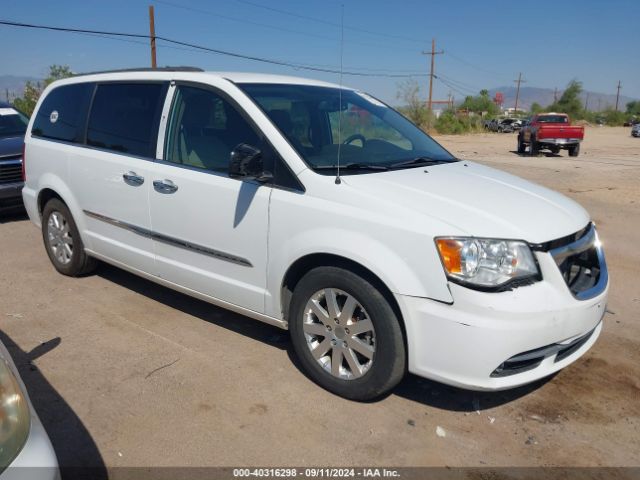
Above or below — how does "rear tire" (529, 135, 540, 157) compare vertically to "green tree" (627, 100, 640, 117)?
below

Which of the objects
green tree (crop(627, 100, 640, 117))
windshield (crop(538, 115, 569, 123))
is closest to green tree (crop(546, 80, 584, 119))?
green tree (crop(627, 100, 640, 117))

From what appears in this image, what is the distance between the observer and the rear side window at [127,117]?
4191mm

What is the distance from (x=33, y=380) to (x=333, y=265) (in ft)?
6.67

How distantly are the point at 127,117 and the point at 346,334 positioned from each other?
258 cm

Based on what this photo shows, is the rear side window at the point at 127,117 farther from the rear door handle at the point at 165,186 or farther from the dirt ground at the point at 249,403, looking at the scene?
the dirt ground at the point at 249,403

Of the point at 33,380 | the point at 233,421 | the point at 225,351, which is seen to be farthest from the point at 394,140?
the point at 33,380

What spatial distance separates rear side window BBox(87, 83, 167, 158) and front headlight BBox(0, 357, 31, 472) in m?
2.34

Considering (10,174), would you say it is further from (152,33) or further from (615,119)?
(615,119)

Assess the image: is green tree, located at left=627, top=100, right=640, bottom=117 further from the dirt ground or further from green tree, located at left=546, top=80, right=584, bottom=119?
the dirt ground

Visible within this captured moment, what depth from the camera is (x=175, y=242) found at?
3.99 meters

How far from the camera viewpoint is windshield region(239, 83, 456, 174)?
11.7ft

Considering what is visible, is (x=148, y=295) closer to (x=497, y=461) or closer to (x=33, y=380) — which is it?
(x=33, y=380)

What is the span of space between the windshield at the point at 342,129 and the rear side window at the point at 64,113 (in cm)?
194

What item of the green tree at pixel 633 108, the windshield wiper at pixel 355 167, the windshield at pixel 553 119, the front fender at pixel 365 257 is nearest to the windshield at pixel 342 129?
the windshield wiper at pixel 355 167
